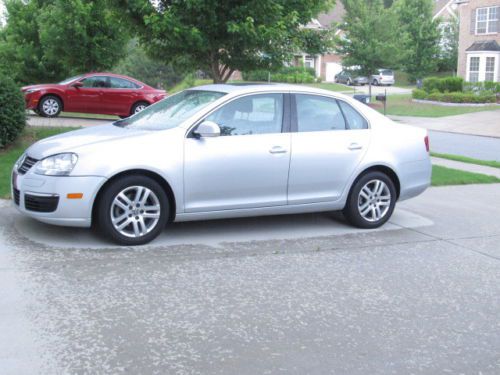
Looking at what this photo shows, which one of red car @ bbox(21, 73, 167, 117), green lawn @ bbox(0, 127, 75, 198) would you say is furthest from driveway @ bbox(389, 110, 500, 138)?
green lawn @ bbox(0, 127, 75, 198)

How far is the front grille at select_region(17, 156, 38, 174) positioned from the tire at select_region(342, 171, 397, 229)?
11.2ft

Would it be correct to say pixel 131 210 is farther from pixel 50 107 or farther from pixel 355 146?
pixel 50 107

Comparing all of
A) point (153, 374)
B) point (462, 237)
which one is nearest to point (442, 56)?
point (462, 237)

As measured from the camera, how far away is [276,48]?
12414 millimetres

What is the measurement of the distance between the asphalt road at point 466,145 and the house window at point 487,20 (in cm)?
2251

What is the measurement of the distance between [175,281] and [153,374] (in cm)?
173

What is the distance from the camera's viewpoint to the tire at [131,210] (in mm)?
6391

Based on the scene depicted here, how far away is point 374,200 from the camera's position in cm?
772

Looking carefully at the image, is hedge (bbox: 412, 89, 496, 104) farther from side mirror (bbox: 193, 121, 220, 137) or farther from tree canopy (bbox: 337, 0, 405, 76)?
side mirror (bbox: 193, 121, 220, 137)

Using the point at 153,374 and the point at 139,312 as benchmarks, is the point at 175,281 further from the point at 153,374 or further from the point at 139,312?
the point at 153,374

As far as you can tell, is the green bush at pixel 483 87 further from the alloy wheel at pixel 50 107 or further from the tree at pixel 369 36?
the alloy wheel at pixel 50 107

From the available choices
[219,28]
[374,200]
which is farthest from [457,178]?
[219,28]

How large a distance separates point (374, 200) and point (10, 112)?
6.25 m

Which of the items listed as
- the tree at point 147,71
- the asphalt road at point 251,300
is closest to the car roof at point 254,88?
the asphalt road at point 251,300
